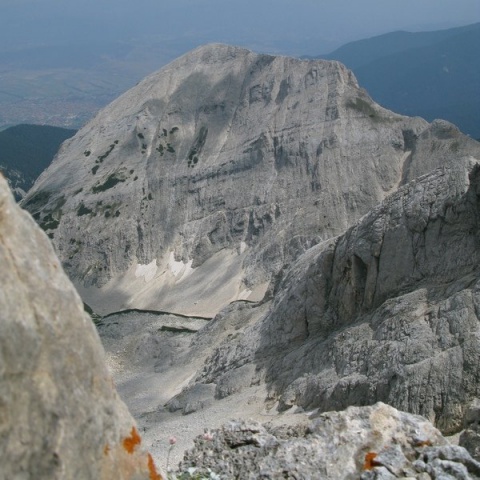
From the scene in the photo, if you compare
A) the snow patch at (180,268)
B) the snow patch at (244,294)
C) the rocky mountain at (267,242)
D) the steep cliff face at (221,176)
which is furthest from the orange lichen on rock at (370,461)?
the snow patch at (180,268)

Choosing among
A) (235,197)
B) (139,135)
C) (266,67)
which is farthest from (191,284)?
(266,67)

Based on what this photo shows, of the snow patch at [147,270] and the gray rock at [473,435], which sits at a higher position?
the gray rock at [473,435]

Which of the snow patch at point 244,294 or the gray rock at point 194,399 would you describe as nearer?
the gray rock at point 194,399

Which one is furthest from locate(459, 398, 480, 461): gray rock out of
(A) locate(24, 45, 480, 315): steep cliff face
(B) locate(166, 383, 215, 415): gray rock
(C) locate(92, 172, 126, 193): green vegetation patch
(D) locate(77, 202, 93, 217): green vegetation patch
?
(C) locate(92, 172, 126, 193): green vegetation patch

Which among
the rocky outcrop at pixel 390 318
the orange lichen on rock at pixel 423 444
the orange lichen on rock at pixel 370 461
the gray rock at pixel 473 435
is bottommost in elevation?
the rocky outcrop at pixel 390 318

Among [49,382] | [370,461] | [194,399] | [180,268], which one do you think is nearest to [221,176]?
[180,268]

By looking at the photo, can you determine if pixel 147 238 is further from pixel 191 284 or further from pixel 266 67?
pixel 266 67

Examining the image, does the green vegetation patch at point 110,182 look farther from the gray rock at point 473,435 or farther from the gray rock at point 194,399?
the gray rock at point 473,435
